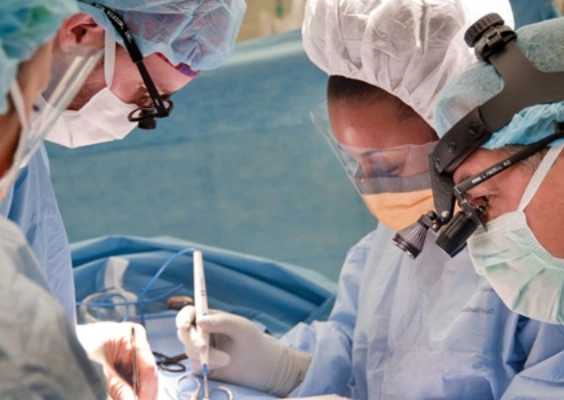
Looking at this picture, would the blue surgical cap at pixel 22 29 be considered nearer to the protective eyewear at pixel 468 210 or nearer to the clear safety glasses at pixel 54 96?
the clear safety glasses at pixel 54 96

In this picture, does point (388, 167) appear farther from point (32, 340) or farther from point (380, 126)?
point (32, 340)

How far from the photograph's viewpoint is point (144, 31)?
1.34 m

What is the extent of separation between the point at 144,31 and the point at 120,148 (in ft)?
4.80

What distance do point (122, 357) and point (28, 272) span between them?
1005mm

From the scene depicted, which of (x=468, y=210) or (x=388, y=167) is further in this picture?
(x=388, y=167)

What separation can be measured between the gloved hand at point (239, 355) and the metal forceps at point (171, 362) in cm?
6

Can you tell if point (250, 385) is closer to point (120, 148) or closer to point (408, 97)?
point (408, 97)

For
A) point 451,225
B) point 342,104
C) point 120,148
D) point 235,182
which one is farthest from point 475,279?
point 120,148

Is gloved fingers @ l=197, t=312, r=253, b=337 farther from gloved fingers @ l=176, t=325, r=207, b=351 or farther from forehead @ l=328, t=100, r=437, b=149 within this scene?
forehead @ l=328, t=100, r=437, b=149

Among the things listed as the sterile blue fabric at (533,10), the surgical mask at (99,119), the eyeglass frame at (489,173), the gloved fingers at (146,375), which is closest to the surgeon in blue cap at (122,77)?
the surgical mask at (99,119)

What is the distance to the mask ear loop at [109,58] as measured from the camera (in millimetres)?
1306

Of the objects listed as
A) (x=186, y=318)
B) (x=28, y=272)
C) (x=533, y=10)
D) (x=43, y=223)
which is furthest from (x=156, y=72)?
(x=533, y=10)

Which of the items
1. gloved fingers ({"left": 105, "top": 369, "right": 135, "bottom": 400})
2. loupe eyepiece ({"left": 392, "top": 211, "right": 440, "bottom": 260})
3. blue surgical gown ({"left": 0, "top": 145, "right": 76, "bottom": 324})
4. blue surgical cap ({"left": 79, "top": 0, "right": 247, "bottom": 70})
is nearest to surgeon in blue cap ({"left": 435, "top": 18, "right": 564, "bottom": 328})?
loupe eyepiece ({"left": 392, "top": 211, "right": 440, "bottom": 260})

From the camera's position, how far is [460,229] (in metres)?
1.13
